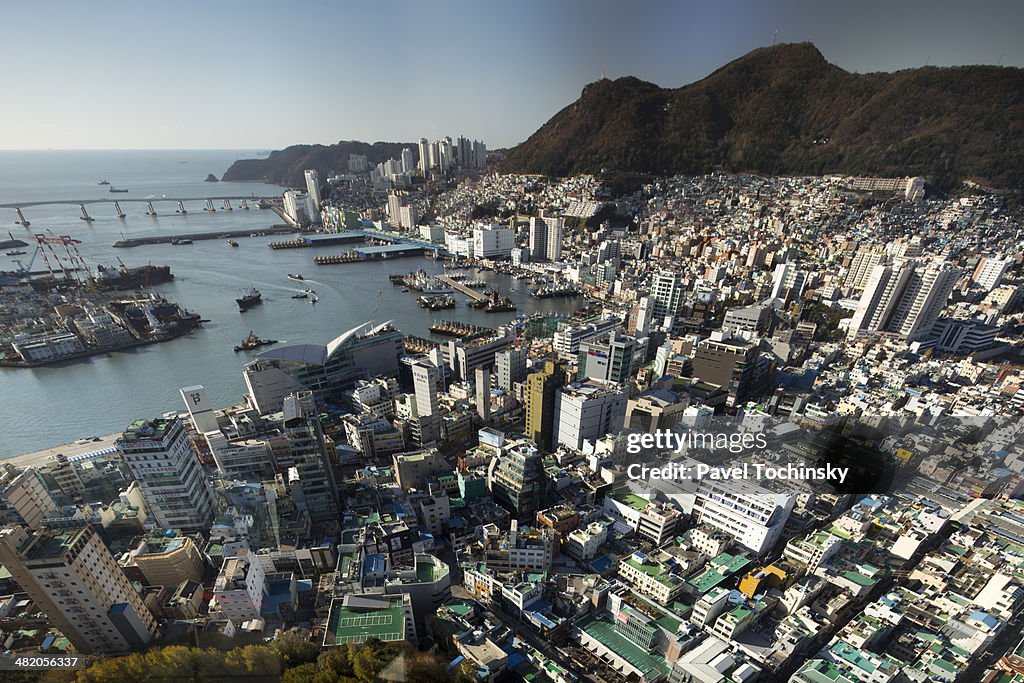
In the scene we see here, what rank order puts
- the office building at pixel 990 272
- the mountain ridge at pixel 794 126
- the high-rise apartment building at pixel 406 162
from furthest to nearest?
1. the high-rise apartment building at pixel 406 162
2. the mountain ridge at pixel 794 126
3. the office building at pixel 990 272

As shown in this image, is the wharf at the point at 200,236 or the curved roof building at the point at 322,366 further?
the wharf at the point at 200,236

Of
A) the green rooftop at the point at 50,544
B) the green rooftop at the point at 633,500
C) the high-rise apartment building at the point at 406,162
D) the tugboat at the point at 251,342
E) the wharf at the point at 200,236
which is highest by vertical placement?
the high-rise apartment building at the point at 406,162

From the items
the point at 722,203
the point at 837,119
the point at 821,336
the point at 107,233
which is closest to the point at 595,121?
the point at 722,203

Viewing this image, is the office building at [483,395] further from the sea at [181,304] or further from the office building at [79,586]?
the sea at [181,304]

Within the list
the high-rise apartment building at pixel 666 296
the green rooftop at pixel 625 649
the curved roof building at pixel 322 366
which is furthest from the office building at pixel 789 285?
the green rooftop at pixel 625 649

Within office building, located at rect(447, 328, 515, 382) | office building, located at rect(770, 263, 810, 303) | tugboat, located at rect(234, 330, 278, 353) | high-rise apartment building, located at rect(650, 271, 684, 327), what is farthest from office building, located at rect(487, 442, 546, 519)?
office building, located at rect(770, 263, 810, 303)

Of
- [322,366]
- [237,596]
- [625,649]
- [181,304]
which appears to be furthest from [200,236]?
[625,649]

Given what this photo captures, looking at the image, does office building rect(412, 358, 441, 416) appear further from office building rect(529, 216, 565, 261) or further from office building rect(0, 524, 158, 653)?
office building rect(529, 216, 565, 261)

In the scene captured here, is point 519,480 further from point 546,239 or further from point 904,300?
point 546,239
